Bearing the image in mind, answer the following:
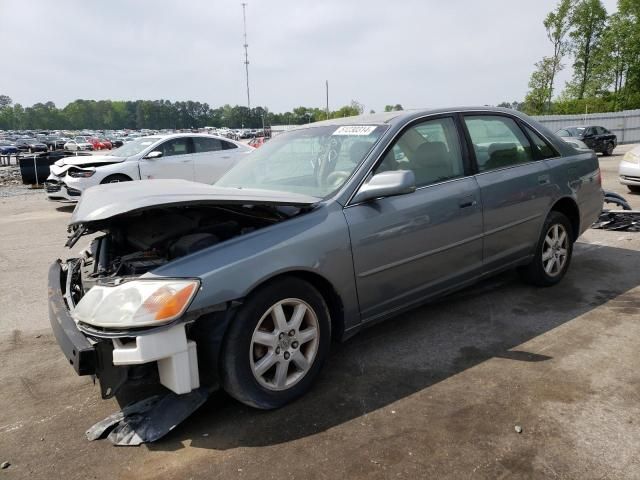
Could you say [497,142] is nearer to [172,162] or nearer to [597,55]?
[172,162]

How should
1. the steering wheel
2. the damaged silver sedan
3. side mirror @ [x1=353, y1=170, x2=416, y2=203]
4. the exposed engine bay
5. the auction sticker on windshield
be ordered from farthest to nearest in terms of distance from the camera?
1. the auction sticker on windshield
2. the steering wheel
3. side mirror @ [x1=353, y1=170, x2=416, y2=203]
4. the exposed engine bay
5. the damaged silver sedan

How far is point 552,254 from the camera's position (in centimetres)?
452

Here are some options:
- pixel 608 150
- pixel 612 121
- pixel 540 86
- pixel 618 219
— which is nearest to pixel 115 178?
pixel 618 219

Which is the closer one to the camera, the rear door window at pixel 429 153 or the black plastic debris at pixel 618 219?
the rear door window at pixel 429 153

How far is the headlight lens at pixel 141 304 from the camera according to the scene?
232 cm

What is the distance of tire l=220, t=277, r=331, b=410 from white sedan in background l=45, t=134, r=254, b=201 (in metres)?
7.39

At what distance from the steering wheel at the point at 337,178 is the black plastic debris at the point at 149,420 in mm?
1481

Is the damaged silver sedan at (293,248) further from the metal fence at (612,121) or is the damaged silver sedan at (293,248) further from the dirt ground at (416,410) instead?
the metal fence at (612,121)

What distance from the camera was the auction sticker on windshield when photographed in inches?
138

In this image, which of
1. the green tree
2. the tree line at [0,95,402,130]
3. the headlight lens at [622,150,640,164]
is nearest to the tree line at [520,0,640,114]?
the green tree

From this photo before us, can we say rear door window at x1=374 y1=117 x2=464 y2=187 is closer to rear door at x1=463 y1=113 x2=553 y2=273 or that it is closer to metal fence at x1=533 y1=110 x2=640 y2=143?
rear door at x1=463 y1=113 x2=553 y2=273

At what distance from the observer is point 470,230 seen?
3.66 m

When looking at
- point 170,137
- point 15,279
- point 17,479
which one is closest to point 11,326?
point 15,279

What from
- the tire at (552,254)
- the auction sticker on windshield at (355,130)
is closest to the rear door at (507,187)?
the tire at (552,254)
